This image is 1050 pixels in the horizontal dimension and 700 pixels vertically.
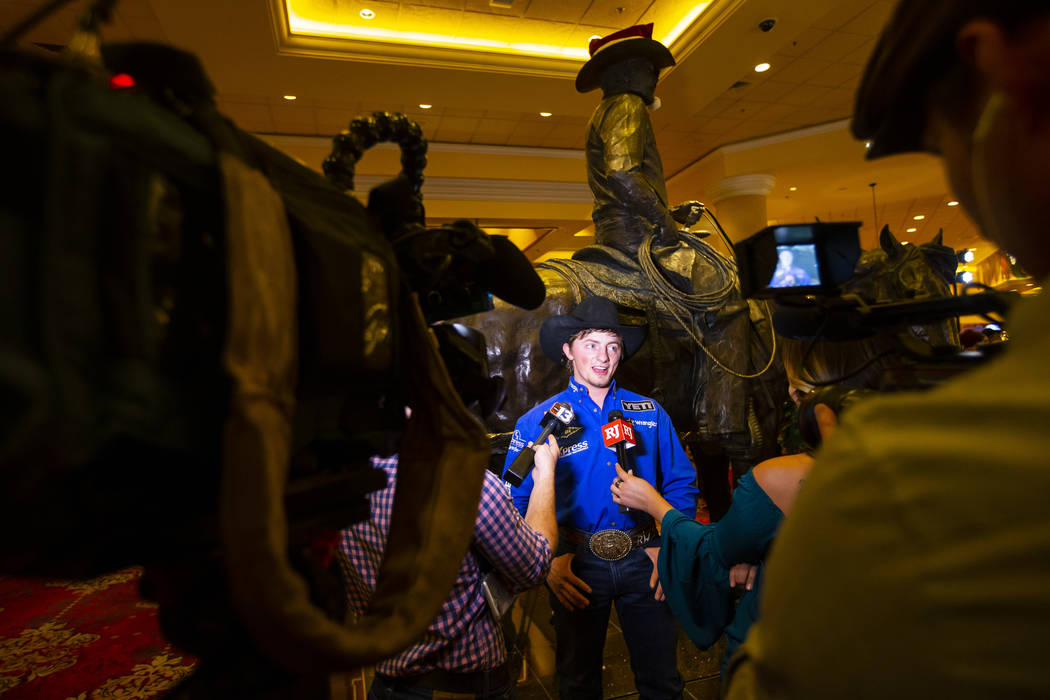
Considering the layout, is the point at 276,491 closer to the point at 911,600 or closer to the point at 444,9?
the point at 911,600

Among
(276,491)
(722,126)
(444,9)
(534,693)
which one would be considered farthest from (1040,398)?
(722,126)

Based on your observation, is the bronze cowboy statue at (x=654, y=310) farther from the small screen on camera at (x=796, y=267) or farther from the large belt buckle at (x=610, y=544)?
the small screen on camera at (x=796, y=267)

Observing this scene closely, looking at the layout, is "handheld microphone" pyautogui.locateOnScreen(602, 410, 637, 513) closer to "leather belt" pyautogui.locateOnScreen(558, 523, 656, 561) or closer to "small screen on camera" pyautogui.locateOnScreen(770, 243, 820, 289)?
"leather belt" pyautogui.locateOnScreen(558, 523, 656, 561)

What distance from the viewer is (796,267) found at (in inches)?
34.8

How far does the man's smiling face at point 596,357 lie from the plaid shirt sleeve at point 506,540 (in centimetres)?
96

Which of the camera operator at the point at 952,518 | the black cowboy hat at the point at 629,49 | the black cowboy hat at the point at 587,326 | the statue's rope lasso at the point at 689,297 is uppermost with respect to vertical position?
the black cowboy hat at the point at 629,49

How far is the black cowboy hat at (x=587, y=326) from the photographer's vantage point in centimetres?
244

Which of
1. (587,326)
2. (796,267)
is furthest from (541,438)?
(796,267)

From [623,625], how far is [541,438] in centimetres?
79

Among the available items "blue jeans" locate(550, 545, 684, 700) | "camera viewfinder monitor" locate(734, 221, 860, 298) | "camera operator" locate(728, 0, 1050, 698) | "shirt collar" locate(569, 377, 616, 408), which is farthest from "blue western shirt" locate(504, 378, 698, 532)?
"camera operator" locate(728, 0, 1050, 698)

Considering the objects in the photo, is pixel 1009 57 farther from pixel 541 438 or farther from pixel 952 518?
pixel 541 438

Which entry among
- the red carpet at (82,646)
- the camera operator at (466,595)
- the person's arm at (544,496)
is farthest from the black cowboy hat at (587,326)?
the red carpet at (82,646)

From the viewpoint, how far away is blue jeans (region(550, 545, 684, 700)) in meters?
1.99

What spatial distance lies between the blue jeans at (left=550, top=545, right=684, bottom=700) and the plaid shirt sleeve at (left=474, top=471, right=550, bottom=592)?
63 cm
